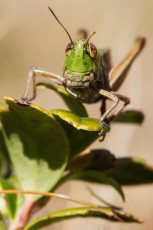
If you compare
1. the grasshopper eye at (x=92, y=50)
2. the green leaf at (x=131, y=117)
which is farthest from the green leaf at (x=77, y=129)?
the grasshopper eye at (x=92, y=50)

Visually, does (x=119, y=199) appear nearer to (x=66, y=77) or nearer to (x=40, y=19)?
(x=66, y=77)

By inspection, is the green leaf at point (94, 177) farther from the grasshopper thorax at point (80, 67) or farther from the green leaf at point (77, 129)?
the grasshopper thorax at point (80, 67)

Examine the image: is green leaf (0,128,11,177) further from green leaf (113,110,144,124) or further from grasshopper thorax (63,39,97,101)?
green leaf (113,110,144,124)

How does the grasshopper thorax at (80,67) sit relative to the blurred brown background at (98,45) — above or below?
above

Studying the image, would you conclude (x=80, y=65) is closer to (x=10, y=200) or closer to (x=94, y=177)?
(x=94, y=177)

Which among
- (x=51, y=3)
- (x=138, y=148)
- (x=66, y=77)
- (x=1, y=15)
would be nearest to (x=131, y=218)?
(x=66, y=77)

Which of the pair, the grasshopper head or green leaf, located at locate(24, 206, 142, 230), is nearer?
green leaf, located at locate(24, 206, 142, 230)

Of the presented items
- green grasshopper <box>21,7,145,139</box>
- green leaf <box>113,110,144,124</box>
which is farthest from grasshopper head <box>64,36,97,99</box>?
green leaf <box>113,110,144,124</box>
